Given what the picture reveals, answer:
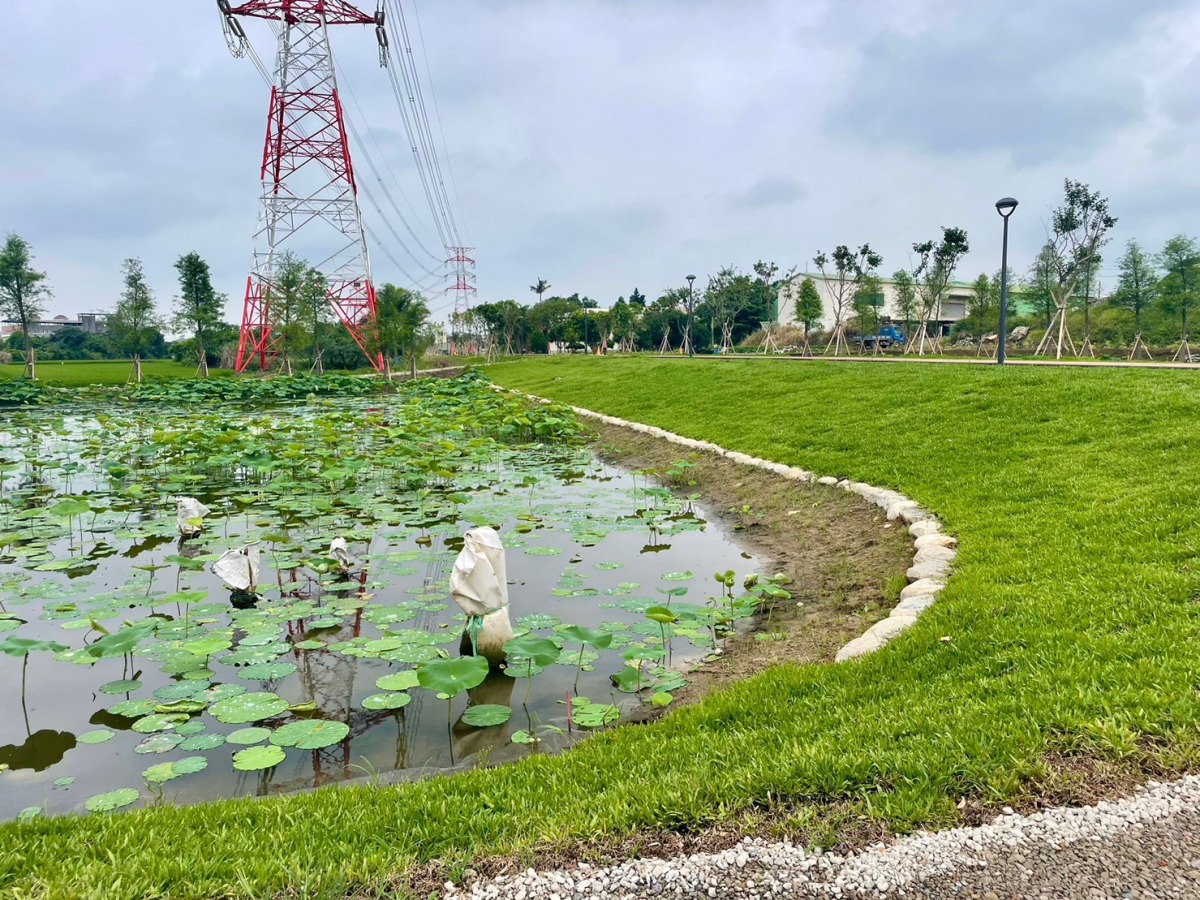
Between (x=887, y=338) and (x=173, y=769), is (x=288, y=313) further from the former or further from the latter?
(x=887, y=338)

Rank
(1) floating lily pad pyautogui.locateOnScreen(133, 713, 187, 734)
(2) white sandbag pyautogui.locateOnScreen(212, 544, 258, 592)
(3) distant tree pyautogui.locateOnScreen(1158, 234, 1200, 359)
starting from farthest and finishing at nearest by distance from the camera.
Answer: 1. (3) distant tree pyautogui.locateOnScreen(1158, 234, 1200, 359)
2. (2) white sandbag pyautogui.locateOnScreen(212, 544, 258, 592)
3. (1) floating lily pad pyautogui.locateOnScreen(133, 713, 187, 734)

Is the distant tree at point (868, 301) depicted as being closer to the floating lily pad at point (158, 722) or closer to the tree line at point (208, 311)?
the tree line at point (208, 311)

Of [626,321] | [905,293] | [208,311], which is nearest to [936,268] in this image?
[905,293]

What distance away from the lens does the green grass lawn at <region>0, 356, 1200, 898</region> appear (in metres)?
1.74

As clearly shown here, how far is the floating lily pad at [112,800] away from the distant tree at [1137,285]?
104 feet

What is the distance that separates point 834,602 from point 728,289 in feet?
131

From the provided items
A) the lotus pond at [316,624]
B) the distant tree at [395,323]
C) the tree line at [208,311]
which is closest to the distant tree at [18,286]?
the tree line at [208,311]

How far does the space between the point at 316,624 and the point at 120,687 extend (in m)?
0.89

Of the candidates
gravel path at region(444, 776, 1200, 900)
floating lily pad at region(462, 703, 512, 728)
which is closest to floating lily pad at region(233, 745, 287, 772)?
floating lily pad at region(462, 703, 512, 728)

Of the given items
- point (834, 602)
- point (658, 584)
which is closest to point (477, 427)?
point (658, 584)

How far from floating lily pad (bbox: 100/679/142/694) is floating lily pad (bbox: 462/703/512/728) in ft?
5.11

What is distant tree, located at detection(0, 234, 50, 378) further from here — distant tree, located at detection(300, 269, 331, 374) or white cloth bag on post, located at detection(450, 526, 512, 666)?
white cloth bag on post, located at detection(450, 526, 512, 666)

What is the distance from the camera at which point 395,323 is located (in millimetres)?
28734

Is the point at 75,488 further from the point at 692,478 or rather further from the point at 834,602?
the point at 834,602
